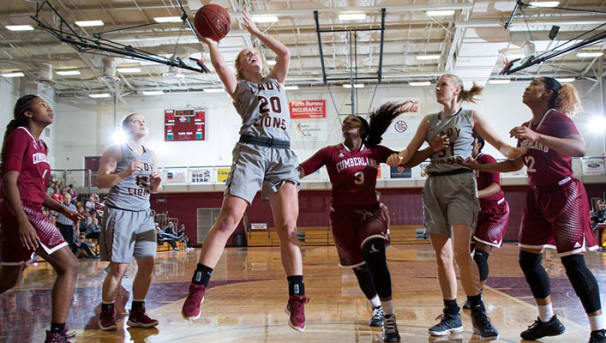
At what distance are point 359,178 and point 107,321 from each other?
2.51 metres

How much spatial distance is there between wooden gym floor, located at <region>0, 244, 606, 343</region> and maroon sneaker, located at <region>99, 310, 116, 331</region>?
0.26 feet

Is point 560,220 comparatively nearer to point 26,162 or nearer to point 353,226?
point 353,226

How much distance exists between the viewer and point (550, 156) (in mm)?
3502

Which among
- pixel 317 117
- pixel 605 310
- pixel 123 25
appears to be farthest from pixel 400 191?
pixel 605 310

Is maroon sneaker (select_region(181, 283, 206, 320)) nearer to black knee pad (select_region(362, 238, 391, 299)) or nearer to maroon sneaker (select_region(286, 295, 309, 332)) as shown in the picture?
maroon sneaker (select_region(286, 295, 309, 332))

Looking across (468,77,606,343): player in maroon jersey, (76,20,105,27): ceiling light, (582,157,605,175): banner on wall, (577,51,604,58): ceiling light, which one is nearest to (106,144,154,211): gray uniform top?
(468,77,606,343): player in maroon jersey

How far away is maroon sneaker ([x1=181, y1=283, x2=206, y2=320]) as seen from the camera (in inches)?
109

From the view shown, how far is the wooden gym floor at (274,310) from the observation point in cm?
363

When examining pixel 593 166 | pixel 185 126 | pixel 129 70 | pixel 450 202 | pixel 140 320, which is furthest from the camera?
pixel 185 126

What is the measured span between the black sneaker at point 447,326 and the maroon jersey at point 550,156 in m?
1.21

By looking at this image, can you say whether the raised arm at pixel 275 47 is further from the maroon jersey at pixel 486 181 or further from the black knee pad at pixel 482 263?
the black knee pad at pixel 482 263

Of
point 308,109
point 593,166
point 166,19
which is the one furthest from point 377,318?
point 593,166

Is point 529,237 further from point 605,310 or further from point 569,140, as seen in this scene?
→ point 605,310

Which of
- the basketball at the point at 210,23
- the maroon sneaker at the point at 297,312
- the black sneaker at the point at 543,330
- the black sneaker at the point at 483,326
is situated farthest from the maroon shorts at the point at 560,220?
the basketball at the point at 210,23
